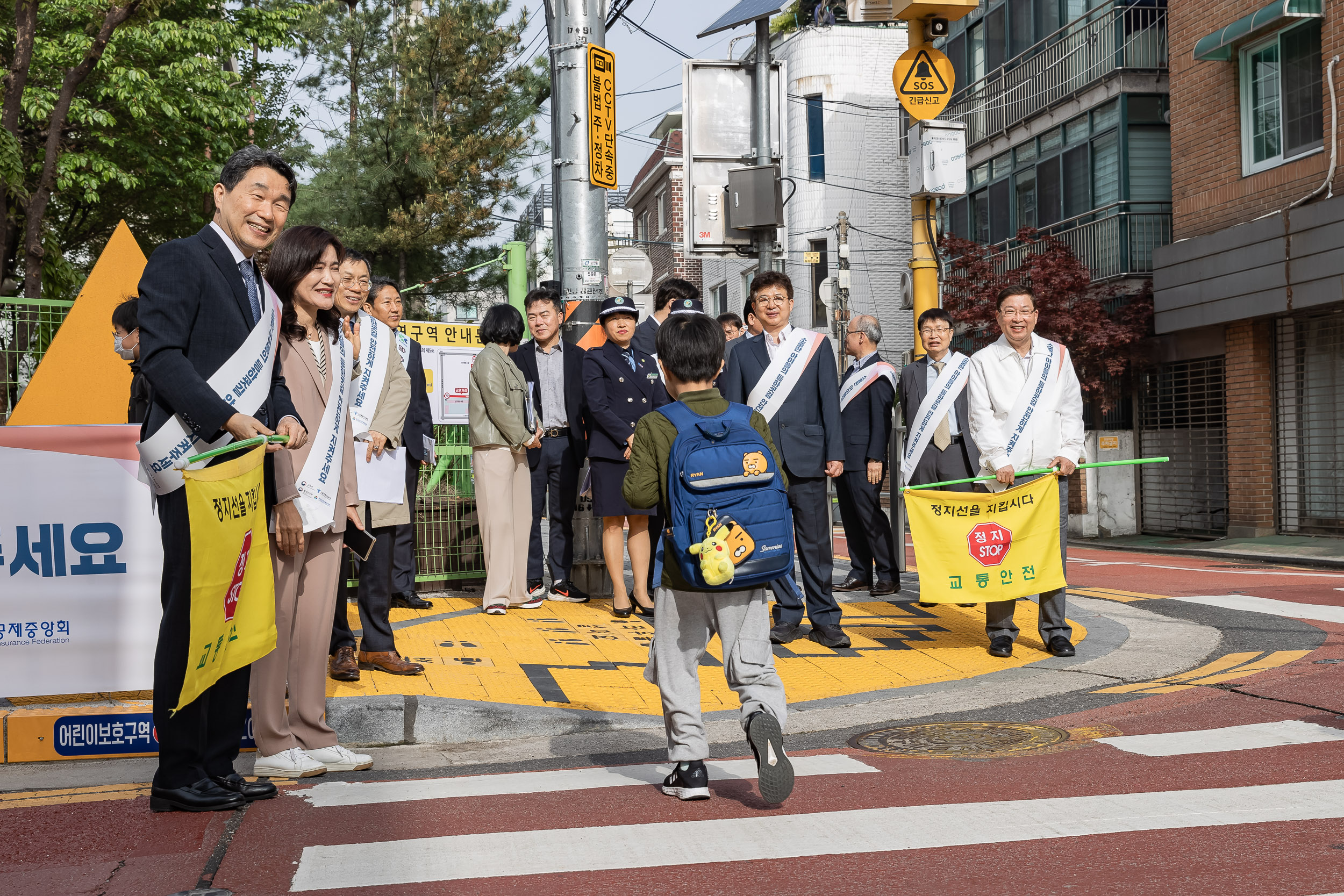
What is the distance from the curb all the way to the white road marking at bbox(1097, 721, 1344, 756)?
910cm

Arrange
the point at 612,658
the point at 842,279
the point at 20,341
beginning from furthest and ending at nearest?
the point at 842,279, the point at 612,658, the point at 20,341

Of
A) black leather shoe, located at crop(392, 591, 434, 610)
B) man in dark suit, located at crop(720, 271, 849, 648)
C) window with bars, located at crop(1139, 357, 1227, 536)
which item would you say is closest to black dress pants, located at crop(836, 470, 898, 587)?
man in dark suit, located at crop(720, 271, 849, 648)

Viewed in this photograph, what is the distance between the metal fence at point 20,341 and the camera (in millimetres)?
6645

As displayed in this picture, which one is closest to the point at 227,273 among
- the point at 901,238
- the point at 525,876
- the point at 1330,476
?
the point at 525,876

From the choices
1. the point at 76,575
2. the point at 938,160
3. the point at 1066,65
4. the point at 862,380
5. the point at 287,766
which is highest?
the point at 1066,65

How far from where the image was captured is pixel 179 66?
2222 cm

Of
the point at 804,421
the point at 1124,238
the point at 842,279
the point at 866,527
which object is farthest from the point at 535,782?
the point at 842,279

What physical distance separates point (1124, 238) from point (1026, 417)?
15205mm

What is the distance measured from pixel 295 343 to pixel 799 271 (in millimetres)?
32137

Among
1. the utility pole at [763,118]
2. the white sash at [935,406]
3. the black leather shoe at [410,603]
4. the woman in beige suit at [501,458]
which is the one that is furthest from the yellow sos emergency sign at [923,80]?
the black leather shoe at [410,603]

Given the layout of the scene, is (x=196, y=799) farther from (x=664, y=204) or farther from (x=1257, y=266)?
(x=664, y=204)

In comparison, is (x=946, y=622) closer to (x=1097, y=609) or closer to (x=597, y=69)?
(x=1097, y=609)

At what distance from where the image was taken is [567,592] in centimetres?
938

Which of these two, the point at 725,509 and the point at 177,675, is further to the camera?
the point at 725,509
